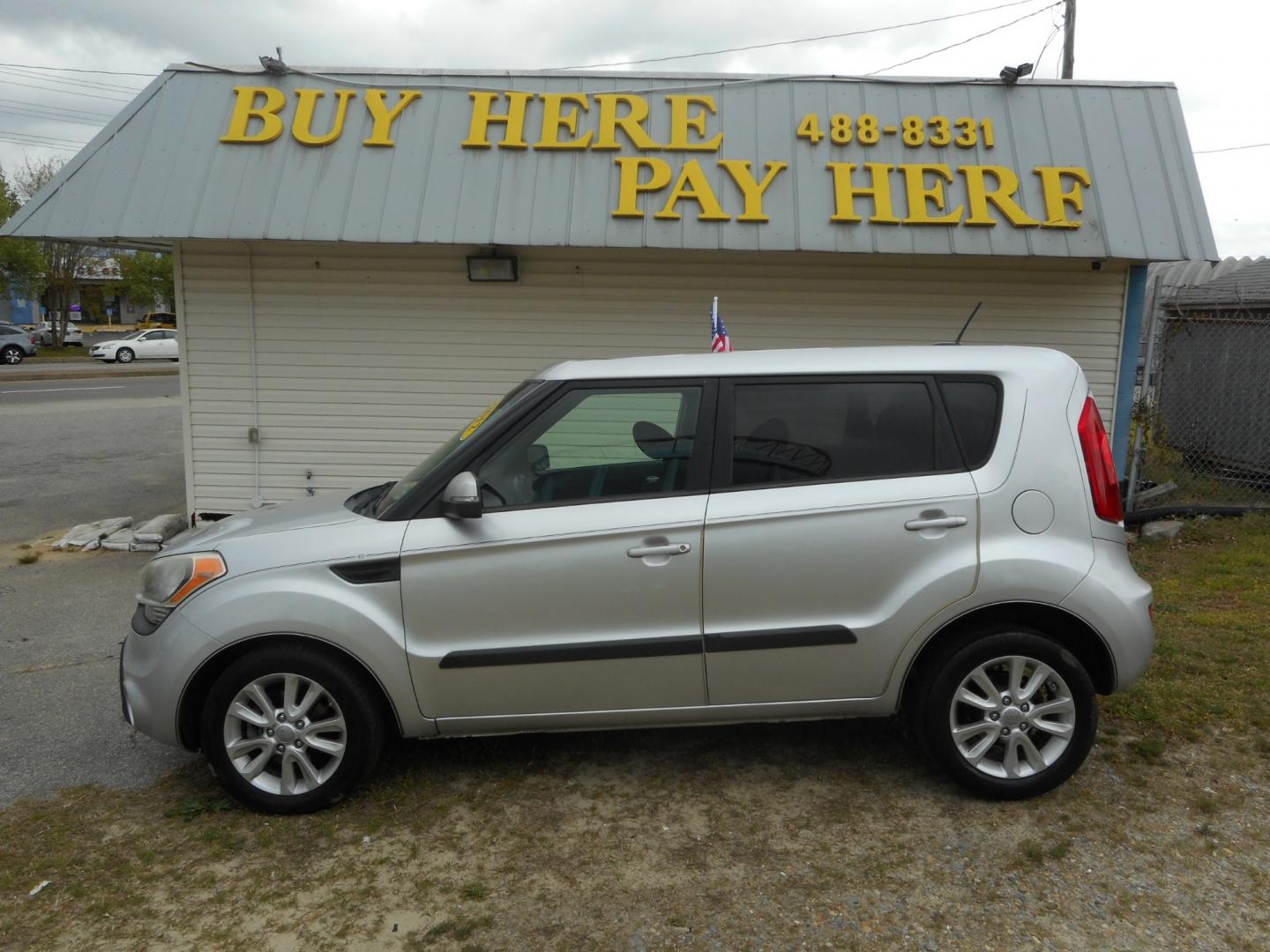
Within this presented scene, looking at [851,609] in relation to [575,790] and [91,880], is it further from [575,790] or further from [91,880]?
[91,880]

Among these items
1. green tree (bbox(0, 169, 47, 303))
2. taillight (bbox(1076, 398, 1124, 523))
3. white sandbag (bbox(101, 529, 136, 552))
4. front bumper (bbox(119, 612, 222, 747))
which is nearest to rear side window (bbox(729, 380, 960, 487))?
taillight (bbox(1076, 398, 1124, 523))

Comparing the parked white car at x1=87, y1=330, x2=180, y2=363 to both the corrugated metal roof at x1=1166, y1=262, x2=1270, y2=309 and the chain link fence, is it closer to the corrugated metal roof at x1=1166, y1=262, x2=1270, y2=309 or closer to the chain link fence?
the corrugated metal roof at x1=1166, y1=262, x2=1270, y2=309

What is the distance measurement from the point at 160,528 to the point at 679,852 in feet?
21.3

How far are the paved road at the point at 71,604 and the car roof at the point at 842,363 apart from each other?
102 inches

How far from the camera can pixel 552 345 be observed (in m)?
8.53

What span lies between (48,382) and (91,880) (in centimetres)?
2660

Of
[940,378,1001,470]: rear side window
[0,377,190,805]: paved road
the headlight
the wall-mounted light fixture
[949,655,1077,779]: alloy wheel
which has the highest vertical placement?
the wall-mounted light fixture

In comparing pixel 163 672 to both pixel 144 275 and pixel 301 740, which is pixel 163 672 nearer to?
pixel 301 740

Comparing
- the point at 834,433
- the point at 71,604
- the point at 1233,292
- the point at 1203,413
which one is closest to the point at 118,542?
the point at 71,604

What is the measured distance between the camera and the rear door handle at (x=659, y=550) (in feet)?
12.0

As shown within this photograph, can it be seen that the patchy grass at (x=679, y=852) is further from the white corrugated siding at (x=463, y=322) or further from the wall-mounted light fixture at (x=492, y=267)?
the wall-mounted light fixture at (x=492, y=267)

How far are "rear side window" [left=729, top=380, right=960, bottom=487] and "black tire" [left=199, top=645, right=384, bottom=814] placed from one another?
5.50 feet

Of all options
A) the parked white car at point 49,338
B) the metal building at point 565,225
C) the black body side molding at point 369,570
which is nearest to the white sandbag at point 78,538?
the metal building at point 565,225

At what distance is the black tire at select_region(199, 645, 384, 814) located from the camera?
368 centimetres
